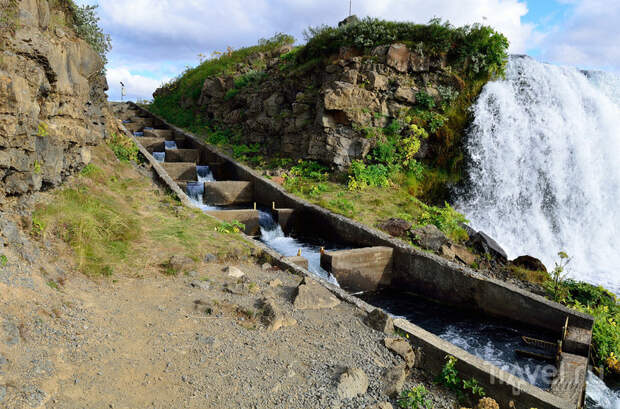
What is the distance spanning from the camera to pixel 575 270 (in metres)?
10.2

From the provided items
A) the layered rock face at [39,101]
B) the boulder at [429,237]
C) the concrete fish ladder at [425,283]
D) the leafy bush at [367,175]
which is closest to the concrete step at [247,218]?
the concrete fish ladder at [425,283]

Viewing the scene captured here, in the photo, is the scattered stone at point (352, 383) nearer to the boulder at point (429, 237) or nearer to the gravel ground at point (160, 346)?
the gravel ground at point (160, 346)

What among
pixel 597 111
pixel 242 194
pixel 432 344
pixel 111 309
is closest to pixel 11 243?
pixel 111 309

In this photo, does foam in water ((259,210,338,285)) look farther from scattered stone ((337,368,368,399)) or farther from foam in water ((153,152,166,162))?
foam in water ((153,152,166,162))

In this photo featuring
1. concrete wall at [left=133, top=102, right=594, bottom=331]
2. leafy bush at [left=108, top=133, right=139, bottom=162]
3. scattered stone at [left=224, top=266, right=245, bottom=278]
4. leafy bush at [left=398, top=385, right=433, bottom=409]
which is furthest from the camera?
leafy bush at [left=108, top=133, right=139, bottom=162]

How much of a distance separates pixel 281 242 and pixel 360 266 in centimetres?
267

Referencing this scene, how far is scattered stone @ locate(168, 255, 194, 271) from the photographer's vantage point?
5.86m

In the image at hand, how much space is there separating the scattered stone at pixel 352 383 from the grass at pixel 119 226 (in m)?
3.22

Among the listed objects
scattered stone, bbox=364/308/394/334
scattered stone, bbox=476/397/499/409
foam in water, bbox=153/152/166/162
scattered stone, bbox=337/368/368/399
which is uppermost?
foam in water, bbox=153/152/166/162

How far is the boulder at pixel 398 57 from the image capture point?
1292cm

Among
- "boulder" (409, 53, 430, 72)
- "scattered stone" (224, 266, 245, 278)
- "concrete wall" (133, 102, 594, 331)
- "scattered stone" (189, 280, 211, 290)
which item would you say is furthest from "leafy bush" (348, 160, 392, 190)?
"scattered stone" (189, 280, 211, 290)

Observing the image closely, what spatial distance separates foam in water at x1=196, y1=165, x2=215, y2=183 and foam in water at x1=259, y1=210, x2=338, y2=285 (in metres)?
4.11

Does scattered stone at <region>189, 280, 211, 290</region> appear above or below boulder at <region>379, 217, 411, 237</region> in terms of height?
Result: below

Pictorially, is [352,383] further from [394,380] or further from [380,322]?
[380,322]
